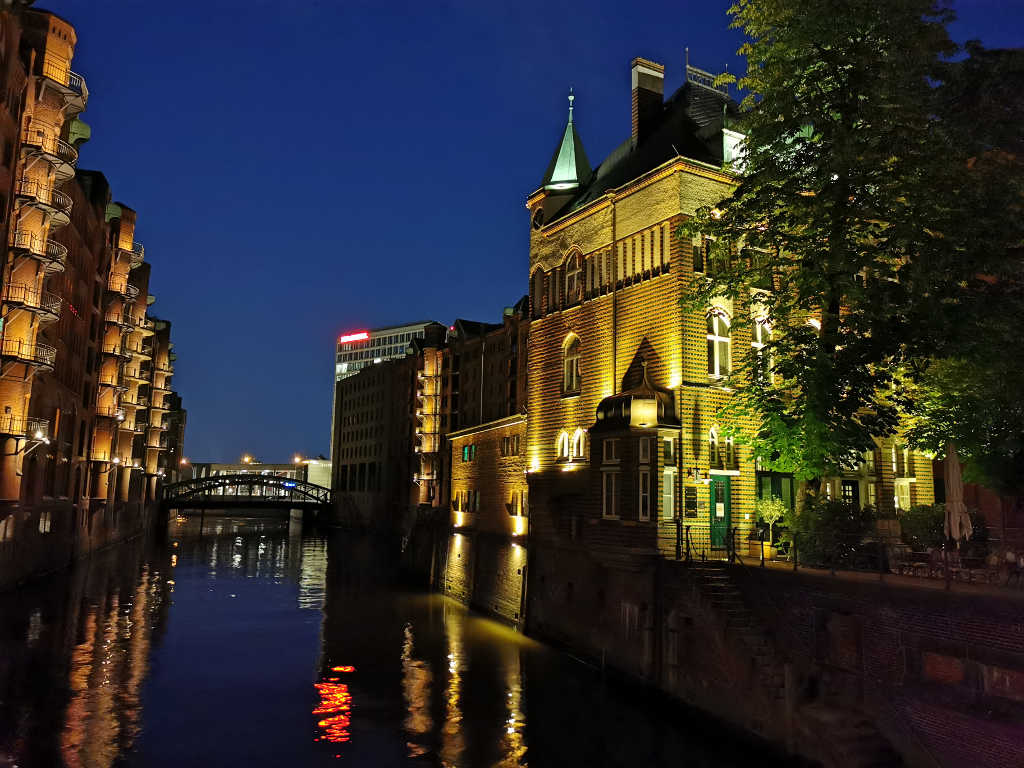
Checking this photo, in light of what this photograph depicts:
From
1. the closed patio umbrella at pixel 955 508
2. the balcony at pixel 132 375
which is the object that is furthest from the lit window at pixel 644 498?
the balcony at pixel 132 375

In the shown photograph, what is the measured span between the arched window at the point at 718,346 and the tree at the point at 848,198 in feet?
16.1

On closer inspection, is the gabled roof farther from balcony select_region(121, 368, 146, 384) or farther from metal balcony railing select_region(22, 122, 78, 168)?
balcony select_region(121, 368, 146, 384)

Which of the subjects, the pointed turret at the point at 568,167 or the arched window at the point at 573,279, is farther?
the pointed turret at the point at 568,167

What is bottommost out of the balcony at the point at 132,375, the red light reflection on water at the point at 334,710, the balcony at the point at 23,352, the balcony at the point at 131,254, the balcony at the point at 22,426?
the red light reflection on water at the point at 334,710

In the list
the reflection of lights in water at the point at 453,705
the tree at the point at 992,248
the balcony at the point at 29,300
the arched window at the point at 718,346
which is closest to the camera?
the tree at the point at 992,248

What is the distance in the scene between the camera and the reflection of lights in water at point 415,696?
20797 millimetres

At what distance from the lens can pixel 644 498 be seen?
88.0 ft

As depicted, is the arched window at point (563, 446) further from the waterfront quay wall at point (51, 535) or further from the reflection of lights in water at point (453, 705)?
the waterfront quay wall at point (51, 535)

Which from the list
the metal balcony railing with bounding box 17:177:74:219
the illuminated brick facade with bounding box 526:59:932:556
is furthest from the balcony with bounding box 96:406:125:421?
the illuminated brick facade with bounding box 526:59:932:556

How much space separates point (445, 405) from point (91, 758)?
7827cm

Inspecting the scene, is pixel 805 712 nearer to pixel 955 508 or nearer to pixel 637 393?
pixel 955 508

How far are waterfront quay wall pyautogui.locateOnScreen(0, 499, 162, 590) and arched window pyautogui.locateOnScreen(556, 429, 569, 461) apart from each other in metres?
26.5

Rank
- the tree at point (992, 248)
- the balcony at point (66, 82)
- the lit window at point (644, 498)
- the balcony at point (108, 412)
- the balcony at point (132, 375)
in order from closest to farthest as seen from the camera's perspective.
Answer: the tree at point (992, 248), the lit window at point (644, 498), the balcony at point (66, 82), the balcony at point (108, 412), the balcony at point (132, 375)

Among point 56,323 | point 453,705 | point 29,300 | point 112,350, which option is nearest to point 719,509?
point 453,705
